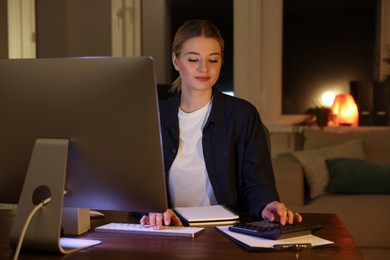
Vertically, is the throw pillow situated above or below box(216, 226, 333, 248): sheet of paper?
below

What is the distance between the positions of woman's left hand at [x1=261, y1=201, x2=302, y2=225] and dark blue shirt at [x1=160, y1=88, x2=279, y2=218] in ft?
0.68

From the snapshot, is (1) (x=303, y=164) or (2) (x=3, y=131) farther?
(1) (x=303, y=164)

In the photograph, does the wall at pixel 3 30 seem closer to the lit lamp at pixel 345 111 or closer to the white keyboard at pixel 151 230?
the lit lamp at pixel 345 111

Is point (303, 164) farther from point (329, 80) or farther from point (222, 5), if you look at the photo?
point (222, 5)

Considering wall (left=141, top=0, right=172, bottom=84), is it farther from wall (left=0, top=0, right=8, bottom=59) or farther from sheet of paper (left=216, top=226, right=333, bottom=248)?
sheet of paper (left=216, top=226, right=333, bottom=248)

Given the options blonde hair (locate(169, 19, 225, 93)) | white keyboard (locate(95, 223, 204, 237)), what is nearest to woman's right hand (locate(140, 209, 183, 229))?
white keyboard (locate(95, 223, 204, 237))

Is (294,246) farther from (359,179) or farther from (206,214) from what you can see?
(359,179)

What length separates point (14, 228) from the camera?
133 centimetres

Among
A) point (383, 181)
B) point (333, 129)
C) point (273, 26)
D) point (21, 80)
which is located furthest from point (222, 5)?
point (21, 80)

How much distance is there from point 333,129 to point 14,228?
338 centimetres

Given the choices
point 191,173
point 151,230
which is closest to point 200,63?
point 191,173

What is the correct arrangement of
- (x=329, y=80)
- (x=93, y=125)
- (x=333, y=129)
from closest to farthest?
(x=93, y=125) → (x=333, y=129) → (x=329, y=80)

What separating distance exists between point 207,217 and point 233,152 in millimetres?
393

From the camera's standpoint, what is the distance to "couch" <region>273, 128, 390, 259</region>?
11.0 feet
